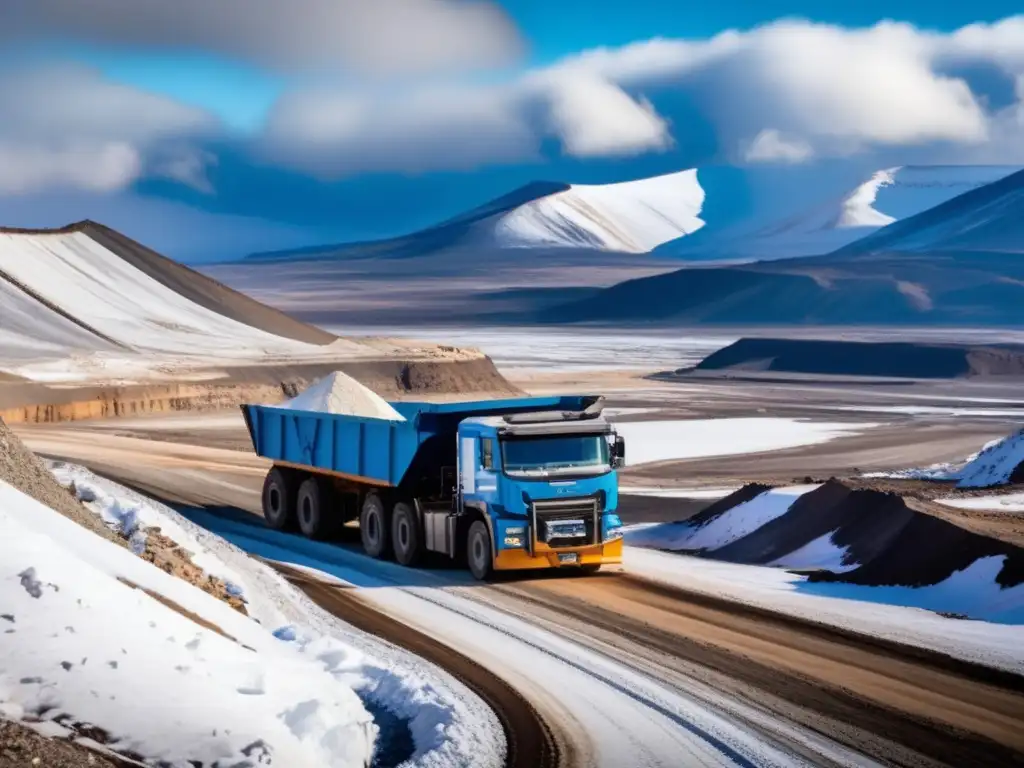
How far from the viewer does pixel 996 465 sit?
109 ft

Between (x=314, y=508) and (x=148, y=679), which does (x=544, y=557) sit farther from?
(x=148, y=679)

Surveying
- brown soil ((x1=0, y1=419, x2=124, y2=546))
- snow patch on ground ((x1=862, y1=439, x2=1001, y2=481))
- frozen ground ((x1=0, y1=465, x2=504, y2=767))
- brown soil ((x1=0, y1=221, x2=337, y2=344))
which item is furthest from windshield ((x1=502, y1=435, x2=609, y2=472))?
brown soil ((x1=0, y1=221, x2=337, y2=344))

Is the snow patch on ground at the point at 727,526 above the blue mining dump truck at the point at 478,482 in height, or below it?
below

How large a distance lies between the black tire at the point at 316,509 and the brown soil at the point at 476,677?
13.1 ft

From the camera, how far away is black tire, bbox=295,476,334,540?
25.3 metres

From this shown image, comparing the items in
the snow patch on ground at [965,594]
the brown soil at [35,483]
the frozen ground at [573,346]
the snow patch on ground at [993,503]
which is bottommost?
the snow patch on ground at [965,594]

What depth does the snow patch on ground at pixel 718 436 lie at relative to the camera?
1857 inches

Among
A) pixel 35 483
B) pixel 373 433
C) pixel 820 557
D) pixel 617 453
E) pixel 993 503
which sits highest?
pixel 373 433

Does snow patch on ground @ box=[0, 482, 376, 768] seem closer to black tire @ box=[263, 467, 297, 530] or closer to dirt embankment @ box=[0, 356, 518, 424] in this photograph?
black tire @ box=[263, 467, 297, 530]

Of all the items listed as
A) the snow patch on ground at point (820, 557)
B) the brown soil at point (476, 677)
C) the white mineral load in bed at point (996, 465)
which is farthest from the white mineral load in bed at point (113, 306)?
the brown soil at point (476, 677)

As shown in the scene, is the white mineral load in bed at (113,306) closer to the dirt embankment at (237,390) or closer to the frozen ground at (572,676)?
the dirt embankment at (237,390)

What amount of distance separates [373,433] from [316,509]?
9.47 feet

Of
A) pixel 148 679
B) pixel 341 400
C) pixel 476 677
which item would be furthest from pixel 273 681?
pixel 341 400

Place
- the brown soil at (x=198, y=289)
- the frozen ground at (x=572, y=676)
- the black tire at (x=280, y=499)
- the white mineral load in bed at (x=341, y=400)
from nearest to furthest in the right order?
the frozen ground at (x=572, y=676)
the black tire at (x=280, y=499)
the white mineral load in bed at (x=341, y=400)
the brown soil at (x=198, y=289)
